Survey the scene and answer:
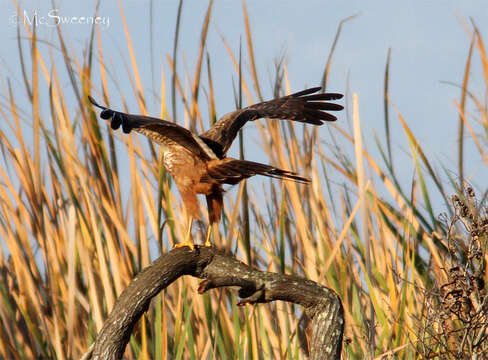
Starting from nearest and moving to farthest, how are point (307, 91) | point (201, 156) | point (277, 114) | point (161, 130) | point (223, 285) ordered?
point (223, 285), point (161, 130), point (201, 156), point (277, 114), point (307, 91)

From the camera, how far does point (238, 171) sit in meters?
2.31

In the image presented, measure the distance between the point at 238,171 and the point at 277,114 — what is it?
827 mm

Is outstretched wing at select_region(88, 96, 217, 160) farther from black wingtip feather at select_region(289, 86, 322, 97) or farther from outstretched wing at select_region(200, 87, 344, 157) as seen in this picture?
black wingtip feather at select_region(289, 86, 322, 97)

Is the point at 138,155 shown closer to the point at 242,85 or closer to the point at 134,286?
the point at 242,85

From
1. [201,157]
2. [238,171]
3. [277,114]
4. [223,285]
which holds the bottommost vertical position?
[223,285]

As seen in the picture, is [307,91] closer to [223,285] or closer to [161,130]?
[161,130]

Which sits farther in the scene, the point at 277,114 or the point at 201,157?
the point at 277,114

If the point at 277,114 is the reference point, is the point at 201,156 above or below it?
below

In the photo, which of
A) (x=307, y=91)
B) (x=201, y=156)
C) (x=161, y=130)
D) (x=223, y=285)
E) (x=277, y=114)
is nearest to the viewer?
(x=223, y=285)

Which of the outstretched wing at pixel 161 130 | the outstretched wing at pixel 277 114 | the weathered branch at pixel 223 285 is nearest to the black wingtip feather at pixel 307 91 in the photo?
the outstretched wing at pixel 277 114

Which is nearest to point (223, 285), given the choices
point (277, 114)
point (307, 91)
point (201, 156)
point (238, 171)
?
point (238, 171)

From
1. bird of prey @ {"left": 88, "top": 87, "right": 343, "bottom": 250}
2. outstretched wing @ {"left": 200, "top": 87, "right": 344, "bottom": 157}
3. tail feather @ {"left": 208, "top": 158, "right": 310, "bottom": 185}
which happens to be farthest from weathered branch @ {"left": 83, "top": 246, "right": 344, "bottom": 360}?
outstretched wing @ {"left": 200, "top": 87, "right": 344, "bottom": 157}

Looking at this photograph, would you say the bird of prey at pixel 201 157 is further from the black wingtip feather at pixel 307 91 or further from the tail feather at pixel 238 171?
the black wingtip feather at pixel 307 91

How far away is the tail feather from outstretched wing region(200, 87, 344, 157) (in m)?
0.16
